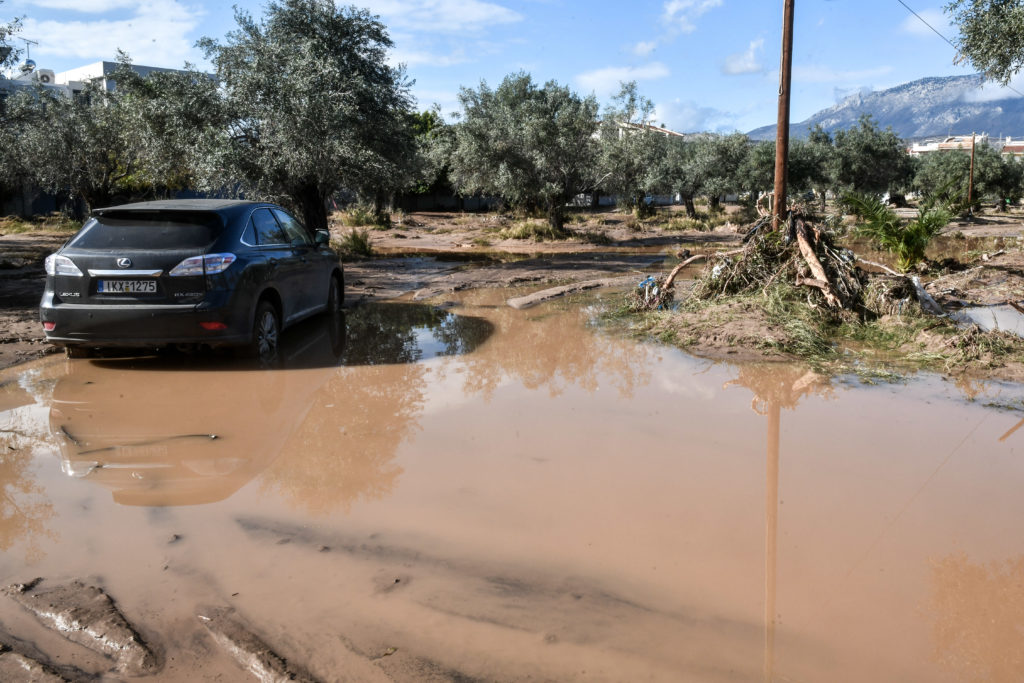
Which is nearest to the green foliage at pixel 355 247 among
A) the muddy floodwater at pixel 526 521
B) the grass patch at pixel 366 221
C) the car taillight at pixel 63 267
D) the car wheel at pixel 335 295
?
the car wheel at pixel 335 295

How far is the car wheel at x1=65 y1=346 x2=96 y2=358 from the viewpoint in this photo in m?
7.47

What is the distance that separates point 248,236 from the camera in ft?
25.2

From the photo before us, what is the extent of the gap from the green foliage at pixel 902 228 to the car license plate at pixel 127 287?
1151cm

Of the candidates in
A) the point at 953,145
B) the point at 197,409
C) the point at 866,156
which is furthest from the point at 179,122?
the point at 953,145

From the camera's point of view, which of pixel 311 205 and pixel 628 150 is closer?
pixel 311 205

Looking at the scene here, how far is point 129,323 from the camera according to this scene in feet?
22.6

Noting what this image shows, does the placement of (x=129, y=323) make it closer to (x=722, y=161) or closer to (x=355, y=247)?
(x=355, y=247)

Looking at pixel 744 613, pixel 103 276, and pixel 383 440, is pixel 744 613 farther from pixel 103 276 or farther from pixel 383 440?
pixel 103 276

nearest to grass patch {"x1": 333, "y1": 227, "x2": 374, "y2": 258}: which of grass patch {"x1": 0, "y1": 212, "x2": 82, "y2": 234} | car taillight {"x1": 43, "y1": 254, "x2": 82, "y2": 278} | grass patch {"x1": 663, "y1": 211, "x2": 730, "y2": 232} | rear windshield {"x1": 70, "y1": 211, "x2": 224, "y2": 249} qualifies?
rear windshield {"x1": 70, "y1": 211, "x2": 224, "y2": 249}

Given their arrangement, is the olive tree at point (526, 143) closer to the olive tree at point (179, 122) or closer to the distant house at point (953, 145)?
the olive tree at point (179, 122)

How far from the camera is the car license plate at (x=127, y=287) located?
6.88m

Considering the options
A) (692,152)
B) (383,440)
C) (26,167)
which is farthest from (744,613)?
(692,152)

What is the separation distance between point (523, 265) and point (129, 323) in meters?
12.0

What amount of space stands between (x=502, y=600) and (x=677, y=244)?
995 inches
